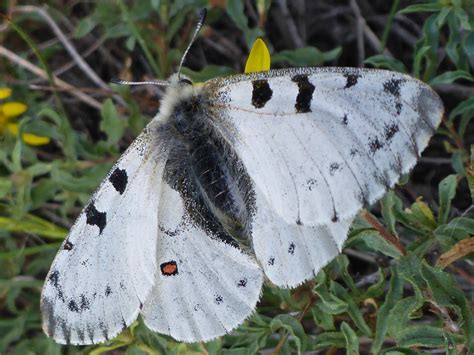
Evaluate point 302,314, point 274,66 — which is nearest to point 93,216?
point 302,314

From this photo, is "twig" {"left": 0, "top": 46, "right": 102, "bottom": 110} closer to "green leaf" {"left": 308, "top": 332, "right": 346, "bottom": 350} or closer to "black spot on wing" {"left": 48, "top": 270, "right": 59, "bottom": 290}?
"black spot on wing" {"left": 48, "top": 270, "right": 59, "bottom": 290}

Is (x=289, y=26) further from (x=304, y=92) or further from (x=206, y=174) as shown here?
(x=304, y=92)

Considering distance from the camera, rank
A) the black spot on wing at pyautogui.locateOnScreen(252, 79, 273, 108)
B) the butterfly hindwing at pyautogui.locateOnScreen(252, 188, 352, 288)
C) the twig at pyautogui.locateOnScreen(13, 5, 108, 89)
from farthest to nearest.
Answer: the twig at pyautogui.locateOnScreen(13, 5, 108, 89), the butterfly hindwing at pyautogui.locateOnScreen(252, 188, 352, 288), the black spot on wing at pyautogui.locateOnScreen(252, 79, 273, 108)

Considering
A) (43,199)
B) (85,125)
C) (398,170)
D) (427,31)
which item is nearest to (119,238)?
(398,170)

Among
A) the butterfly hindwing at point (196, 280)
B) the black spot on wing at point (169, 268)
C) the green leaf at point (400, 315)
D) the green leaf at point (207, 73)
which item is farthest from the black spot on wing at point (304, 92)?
the green leaf at point (207, 73)

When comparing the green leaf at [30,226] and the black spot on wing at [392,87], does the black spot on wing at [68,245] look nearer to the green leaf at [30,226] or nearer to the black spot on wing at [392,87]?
the green leaf at [30,226]

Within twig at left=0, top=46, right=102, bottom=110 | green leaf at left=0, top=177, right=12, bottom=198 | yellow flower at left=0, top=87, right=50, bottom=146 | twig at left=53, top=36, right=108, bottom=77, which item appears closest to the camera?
green leaf at left=0, top=177, right=12, bottom=198

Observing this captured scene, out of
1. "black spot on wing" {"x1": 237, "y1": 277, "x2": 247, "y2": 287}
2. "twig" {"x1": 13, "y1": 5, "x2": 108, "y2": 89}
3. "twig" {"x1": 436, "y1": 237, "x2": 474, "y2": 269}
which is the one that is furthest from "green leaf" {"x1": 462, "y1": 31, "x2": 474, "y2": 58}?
"twig" {"x1": 13, "y1": 5, "x2": 108, "y2": 89}
